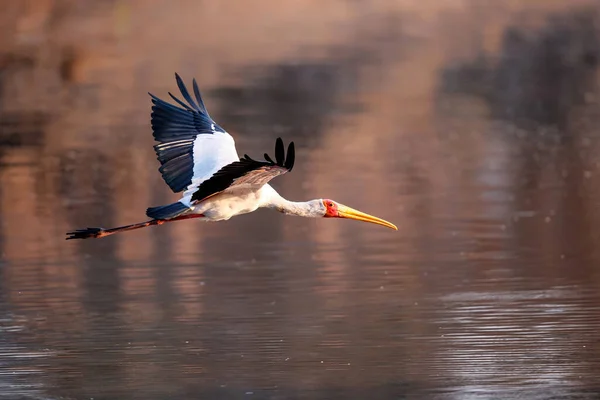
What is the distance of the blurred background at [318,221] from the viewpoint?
10516 mm

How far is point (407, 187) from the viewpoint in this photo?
66.4ft

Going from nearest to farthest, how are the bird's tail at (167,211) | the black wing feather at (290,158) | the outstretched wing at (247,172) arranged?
the black wing feather at (290,158) < the outstretched wing at (247,172) < the bird's tail at (167,211)

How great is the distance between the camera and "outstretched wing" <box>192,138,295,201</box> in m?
9.83

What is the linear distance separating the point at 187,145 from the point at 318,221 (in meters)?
5.54

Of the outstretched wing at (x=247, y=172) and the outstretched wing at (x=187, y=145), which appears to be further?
the outstretched wing at (x=187, y=145)

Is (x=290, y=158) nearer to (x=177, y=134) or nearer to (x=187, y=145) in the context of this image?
(x=187, y=145)

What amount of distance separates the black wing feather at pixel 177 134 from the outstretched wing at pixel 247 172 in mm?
683

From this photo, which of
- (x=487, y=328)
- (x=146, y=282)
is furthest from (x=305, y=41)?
(x=487, y=328)

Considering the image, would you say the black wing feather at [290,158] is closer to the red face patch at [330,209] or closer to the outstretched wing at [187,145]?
the outstretched wing at [187,145]

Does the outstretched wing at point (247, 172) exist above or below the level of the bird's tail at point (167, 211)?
above

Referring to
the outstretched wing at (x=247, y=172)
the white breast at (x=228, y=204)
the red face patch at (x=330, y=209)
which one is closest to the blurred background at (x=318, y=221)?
the red face patch at (x=330, y=209)

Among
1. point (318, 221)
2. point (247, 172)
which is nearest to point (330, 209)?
point (247, 172)

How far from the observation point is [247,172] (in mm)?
10414

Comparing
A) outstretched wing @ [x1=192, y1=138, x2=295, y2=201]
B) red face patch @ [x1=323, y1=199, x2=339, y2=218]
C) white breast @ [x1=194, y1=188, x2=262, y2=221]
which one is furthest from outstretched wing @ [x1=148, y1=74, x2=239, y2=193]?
red face patch @ [x1=323, y1=199, x2=339, y2=218]
